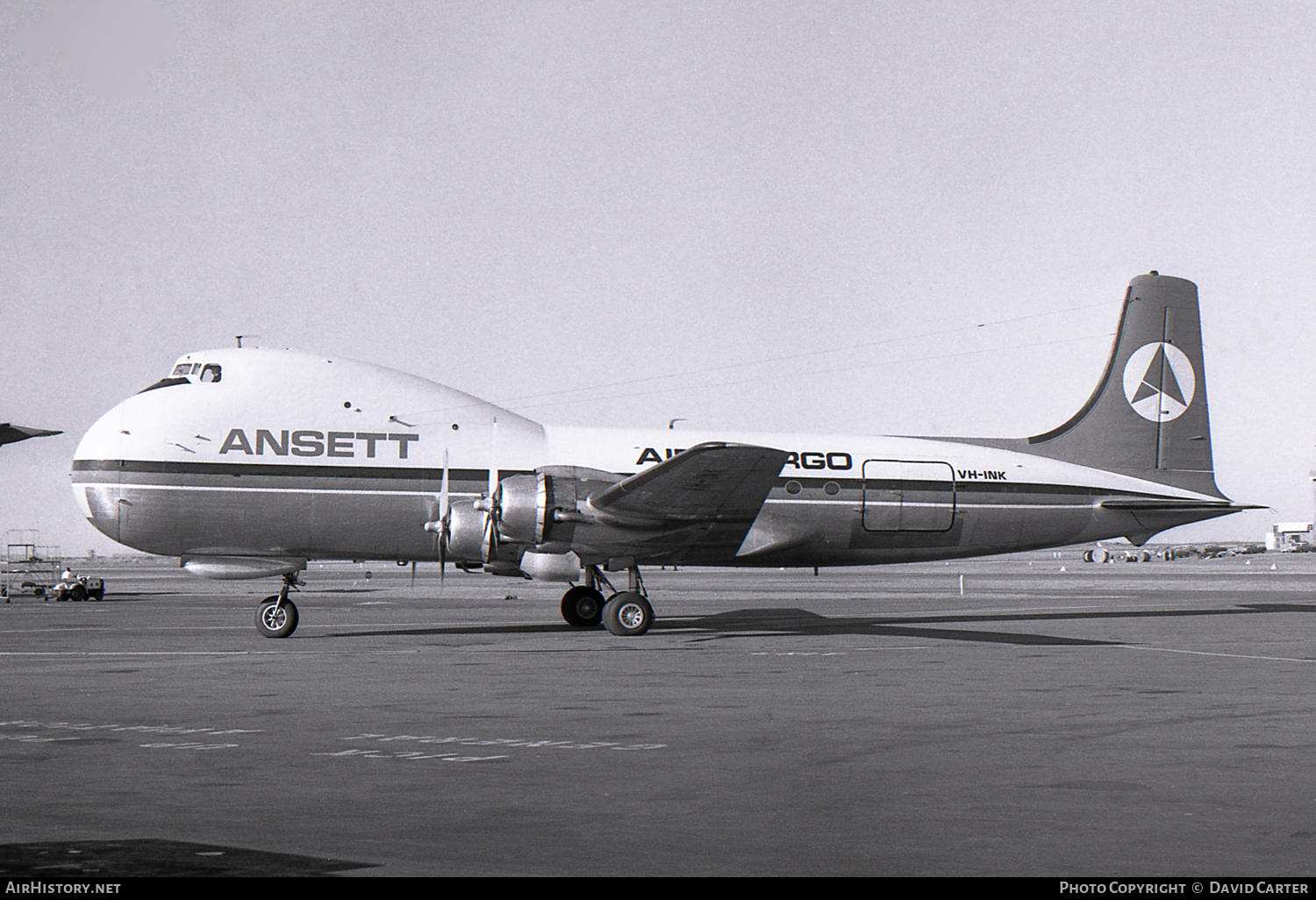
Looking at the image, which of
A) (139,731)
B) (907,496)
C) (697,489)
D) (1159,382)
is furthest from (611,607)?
(1159,382)

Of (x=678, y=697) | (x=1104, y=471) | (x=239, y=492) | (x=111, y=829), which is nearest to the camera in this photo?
(x=111, y=829)

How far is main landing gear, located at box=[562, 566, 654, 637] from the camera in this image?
995 inches

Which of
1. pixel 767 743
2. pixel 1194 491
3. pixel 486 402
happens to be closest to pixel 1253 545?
Result: pixel 1194 491

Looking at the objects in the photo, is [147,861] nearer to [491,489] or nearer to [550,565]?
[491,489]

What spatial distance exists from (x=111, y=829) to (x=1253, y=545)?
676 ft

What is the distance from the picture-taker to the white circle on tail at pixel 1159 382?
33.1 m

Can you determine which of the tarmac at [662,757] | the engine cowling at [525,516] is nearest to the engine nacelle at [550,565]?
the engine cowling at [525,516]

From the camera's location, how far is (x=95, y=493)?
26062 millimetres

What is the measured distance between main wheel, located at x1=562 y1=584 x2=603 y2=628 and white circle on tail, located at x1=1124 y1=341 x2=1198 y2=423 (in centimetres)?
1578

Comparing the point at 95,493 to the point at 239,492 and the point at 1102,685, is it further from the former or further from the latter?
the point at 1102,685

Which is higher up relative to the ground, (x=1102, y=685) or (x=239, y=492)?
(x=239, y=492)

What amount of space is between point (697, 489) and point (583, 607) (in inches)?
203

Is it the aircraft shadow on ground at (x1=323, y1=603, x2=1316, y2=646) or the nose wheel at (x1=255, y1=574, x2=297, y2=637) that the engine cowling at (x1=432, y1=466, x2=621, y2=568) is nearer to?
the aircraft shadow on ground at (x1=323, y1=603, x2=1316, y2=646)

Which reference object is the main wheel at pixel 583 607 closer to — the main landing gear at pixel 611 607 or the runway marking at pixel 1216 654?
the main landing gear at pixel 611 607
